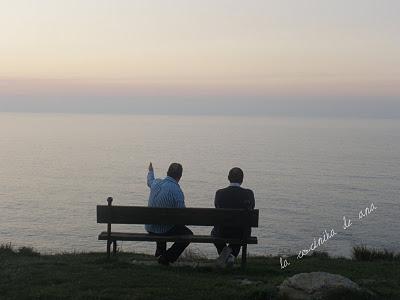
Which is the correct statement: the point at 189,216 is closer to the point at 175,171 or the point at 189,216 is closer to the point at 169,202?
the point at 169,202

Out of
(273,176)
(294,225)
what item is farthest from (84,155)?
(294,225)

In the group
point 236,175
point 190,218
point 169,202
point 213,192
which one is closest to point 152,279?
point 190,218

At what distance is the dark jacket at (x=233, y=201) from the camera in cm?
872

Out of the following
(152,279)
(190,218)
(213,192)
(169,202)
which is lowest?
(152,279)

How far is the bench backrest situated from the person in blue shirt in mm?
239

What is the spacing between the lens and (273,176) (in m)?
54.7

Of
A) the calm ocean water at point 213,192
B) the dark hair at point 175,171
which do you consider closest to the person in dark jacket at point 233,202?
the dark hair at point 175,171

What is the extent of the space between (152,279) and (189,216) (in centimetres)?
141

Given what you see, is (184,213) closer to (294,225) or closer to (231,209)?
(231,209)

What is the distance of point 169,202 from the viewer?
8.92 meters

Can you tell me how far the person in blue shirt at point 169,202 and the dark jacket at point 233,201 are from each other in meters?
0.54

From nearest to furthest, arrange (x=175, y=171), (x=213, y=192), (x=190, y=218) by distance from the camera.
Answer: (x=190, y=218) → (x=175, y=171) → (x=213, y=192)

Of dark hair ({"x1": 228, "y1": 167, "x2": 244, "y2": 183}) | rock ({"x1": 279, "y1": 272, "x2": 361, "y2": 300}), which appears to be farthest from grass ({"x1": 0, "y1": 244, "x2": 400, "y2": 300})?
dark hair ({"x1": 228, "y1": 167, "x2": 244, "y2": 183})

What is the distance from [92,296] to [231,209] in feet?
8.93
